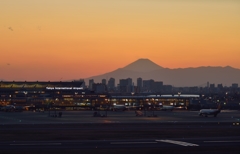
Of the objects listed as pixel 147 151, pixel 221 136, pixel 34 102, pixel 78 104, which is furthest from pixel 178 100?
pixel 147 151

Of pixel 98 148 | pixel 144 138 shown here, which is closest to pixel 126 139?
pixel 144 138

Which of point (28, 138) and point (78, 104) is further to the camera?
point (78, 104)

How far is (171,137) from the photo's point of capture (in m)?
44.2

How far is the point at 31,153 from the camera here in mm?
32438

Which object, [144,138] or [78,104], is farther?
[78,104]

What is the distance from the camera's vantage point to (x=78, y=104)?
190500mm

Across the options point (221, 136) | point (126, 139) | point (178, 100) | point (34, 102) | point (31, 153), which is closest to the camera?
point (31, 153)

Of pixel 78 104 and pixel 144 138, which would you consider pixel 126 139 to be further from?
pixel 78 104

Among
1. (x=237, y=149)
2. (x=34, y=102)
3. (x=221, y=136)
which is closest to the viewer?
(x=237, y=149)

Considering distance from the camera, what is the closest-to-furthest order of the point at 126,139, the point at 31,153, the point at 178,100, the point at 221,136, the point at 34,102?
the point at 31,153 < the point at 126,139 < the point at 221,136 < the point at 34,102 < the point at 178,100

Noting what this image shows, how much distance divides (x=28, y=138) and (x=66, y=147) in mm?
8806

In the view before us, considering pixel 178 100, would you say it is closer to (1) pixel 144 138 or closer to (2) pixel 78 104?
(2) pixel 78 104

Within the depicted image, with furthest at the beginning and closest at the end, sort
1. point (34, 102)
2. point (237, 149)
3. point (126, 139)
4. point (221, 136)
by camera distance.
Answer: point (34, 102)
point (221, 136)
point (126, 139)
point (237, 149)

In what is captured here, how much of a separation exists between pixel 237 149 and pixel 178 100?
163 metres
